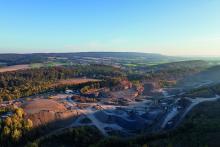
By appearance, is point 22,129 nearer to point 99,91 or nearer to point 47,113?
point 47,113

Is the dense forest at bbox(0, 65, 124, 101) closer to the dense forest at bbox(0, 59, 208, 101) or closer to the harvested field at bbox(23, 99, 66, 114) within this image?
the dense forest at bbox(0, 59, 208, 101)

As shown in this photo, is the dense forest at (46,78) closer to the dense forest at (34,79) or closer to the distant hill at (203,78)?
the dense forest at (34,79)

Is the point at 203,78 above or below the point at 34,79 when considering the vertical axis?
above

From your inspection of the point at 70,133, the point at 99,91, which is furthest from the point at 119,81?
the point at 70,133

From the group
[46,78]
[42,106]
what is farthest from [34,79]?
[42,106]

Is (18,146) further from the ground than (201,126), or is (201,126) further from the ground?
(201,126)

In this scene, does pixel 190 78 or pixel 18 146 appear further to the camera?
pixel 190 78

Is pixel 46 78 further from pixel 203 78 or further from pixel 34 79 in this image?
pixel 203 78

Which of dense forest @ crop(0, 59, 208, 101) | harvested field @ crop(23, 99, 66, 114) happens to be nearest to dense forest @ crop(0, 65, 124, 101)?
dense forest @ crop(0, 59, 208, 101)
